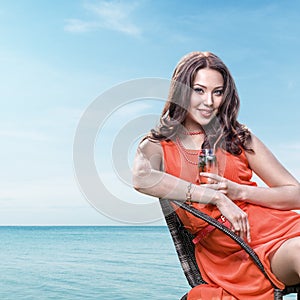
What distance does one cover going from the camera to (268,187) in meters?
2.96

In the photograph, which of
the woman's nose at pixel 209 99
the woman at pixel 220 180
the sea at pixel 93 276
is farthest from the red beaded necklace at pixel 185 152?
the sea at pixel 93 276

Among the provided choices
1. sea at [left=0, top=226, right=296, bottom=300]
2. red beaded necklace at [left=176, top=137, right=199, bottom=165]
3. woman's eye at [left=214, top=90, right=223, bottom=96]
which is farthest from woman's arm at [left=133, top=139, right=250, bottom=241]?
sea at [left=0, top=226, right=296, bottom=300]

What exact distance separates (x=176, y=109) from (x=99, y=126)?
38 cm

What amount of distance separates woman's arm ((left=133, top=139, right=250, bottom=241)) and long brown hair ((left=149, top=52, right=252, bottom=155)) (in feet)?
0.77

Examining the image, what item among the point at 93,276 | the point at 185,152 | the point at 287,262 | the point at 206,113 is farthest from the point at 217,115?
the point at 93,276

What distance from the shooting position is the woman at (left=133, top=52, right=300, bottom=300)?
277cm

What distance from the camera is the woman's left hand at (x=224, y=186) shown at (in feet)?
9.21

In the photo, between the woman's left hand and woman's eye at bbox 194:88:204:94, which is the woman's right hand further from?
woman's eye at bbox 194:88:204:94

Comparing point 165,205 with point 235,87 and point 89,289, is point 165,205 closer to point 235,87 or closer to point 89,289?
point 235,87

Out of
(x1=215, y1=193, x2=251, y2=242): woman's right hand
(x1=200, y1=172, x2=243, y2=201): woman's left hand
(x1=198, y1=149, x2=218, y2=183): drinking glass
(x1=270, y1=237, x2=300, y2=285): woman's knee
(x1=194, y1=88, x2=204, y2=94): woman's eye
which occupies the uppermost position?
(x1=194, y1=88, x2=204, y2=94): woman's eye

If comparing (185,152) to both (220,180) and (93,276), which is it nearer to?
(220,180)

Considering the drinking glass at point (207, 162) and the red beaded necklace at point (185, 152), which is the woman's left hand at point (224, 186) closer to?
the drinking glass at point (207, 162)

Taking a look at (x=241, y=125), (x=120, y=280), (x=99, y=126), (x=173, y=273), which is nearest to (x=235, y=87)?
(x=241, y=125)

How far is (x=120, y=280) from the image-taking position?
11.7m
